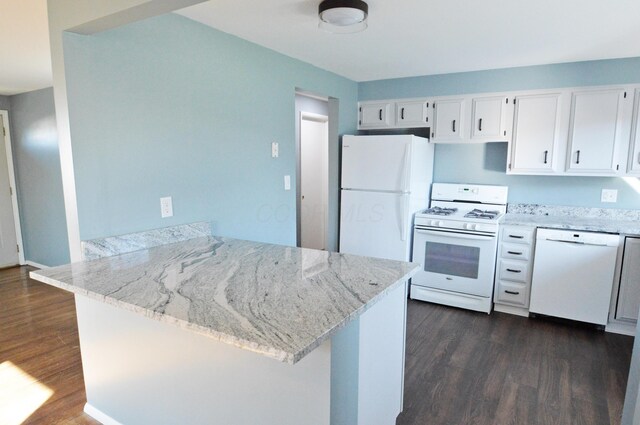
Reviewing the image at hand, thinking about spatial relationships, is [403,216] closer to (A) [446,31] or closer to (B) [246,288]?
(A) [446,31]

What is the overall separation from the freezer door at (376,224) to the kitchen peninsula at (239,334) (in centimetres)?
173

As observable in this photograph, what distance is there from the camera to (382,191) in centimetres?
365

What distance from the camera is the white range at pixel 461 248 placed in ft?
11.1

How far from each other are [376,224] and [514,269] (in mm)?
1267

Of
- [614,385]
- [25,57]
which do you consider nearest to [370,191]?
[614,385]

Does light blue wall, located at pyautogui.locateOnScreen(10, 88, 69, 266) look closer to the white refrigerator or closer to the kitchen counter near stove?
the white refrigerator

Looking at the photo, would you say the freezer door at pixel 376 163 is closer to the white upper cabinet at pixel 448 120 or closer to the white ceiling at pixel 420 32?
the white upper cabinet at pixel 448 120

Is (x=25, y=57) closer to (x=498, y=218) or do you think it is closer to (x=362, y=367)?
(x=362, y=367)

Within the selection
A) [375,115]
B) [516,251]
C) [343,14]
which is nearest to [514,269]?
[516,251]

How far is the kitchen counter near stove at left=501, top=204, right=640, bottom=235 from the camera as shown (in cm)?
301

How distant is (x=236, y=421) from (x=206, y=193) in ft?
4.56

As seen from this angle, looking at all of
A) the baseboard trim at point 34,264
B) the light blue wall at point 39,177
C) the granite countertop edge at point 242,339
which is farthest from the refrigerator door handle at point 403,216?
the baseboard trim at point 34,264

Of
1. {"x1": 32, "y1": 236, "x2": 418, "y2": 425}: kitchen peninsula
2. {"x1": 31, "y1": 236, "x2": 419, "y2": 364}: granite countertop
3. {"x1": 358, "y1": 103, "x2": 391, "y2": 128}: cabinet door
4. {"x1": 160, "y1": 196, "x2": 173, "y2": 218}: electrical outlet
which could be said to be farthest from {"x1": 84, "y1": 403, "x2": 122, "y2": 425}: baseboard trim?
{"x1": 358, "y1": 103, "x2": 391, "y2": 128}: cabinet door

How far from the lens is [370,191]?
3.73m
